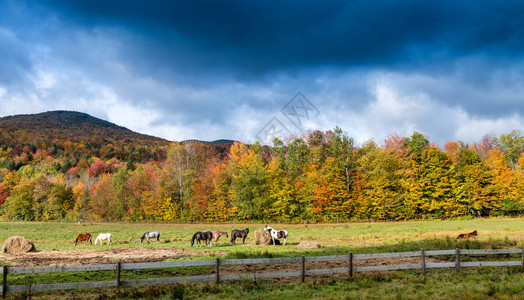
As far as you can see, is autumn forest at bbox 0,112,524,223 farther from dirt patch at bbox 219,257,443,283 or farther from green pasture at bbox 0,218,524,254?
dirt patch at bbox 219,257,443,283

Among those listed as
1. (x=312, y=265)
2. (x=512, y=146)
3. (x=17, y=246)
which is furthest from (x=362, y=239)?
(x=512, y=146)

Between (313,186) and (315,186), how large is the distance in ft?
1.19

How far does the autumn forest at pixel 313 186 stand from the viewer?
183 ft

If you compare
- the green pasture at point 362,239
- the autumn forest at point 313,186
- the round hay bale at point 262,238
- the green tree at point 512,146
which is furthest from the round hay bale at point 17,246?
the green tree at point 512,146

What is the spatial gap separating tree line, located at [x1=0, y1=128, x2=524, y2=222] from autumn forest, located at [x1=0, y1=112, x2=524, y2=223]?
185mm

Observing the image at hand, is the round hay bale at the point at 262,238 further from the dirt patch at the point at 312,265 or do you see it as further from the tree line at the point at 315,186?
the tree line at the point at 315,186

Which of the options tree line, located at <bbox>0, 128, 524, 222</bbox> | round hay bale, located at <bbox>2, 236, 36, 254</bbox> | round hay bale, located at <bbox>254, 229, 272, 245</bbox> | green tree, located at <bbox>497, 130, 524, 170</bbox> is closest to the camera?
round hay bale, located at <bbox>2, 236, 36, 254</bbox>

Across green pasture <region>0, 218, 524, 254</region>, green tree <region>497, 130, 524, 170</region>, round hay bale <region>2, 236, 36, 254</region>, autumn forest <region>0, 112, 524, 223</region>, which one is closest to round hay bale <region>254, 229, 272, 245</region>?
green pasture <region>0, 218, 524, 254</region>

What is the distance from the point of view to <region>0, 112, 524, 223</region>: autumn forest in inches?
2193

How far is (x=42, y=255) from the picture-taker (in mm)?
20281

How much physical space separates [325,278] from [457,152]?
2429 inches

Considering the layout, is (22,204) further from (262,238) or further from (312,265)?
(312,265)

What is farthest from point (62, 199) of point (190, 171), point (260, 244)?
point (260, 244)

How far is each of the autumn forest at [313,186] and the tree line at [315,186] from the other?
185 millimetres
